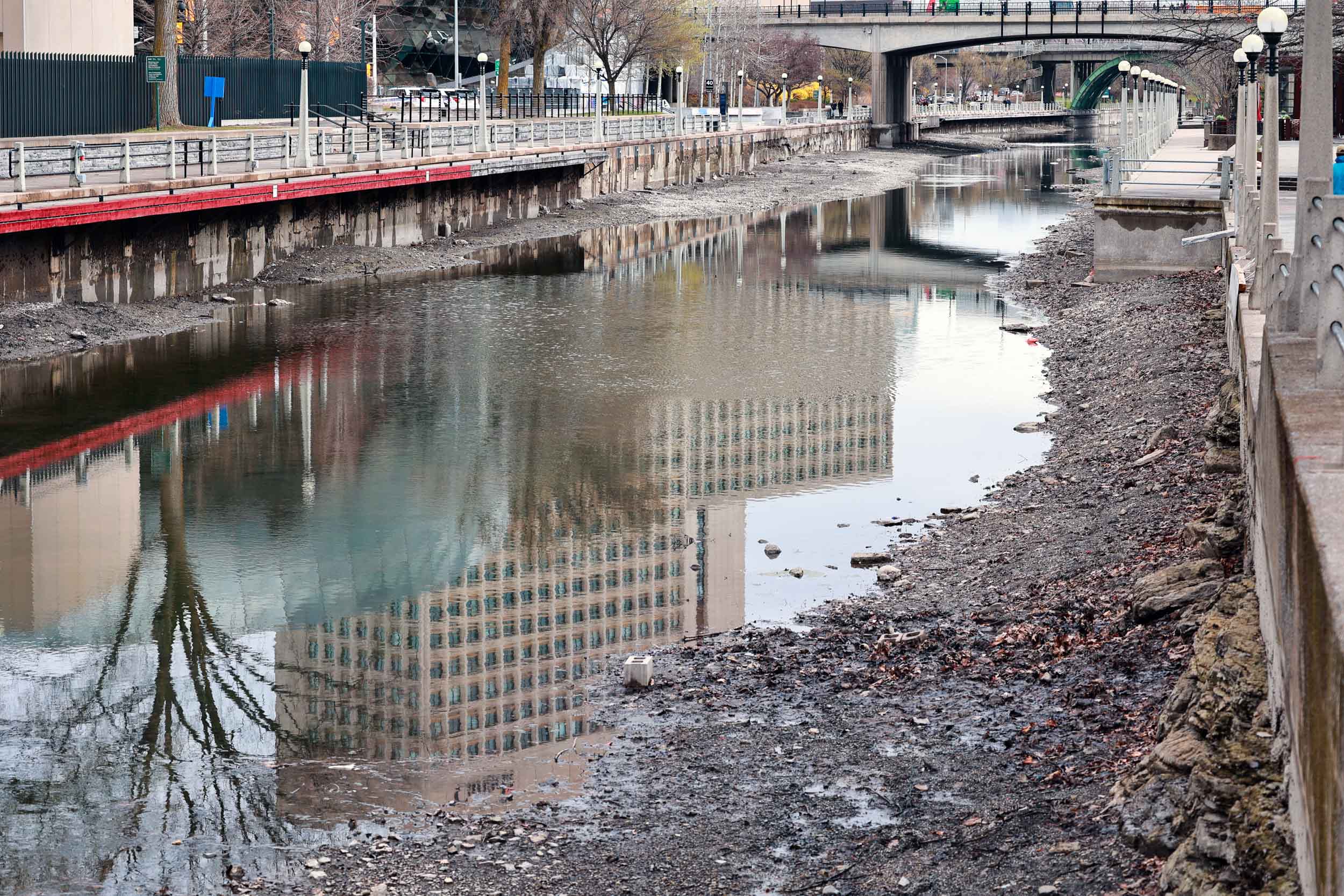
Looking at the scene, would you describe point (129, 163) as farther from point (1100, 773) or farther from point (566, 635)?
point (1100, 773)

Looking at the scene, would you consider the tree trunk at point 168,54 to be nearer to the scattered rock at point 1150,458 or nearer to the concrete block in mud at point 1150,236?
the concrete block in mud at point 1150,236

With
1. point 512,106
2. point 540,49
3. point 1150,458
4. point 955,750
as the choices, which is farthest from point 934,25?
point 955,750

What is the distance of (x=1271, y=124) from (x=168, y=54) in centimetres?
3614

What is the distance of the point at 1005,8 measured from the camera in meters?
104

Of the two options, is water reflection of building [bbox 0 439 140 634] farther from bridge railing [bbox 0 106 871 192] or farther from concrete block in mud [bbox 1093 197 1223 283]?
concrete block in mud [bbox 1093 197 1223 283]

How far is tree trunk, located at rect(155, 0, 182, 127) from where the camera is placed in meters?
48.8

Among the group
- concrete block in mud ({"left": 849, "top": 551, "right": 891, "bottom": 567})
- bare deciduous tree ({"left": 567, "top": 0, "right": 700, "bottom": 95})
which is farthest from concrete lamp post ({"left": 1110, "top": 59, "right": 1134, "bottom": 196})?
bare deciduous tree ({"left": 567, "top": 0, "right": 700, "bottom": 95})

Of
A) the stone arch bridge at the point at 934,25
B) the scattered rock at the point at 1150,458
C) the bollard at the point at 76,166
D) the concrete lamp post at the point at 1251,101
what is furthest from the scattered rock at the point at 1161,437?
the stone arch bridge at the point at 934,25

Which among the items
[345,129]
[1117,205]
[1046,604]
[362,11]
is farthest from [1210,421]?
[362,11]

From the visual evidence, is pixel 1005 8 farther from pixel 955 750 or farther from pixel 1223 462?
pixel 955 750

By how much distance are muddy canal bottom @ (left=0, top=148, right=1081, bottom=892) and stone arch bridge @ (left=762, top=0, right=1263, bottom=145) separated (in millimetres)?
66725

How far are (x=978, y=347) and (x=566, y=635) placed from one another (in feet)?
61.0

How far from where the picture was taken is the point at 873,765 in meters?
11.5

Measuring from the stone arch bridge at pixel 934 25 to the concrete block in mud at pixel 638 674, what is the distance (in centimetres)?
→ 8231
